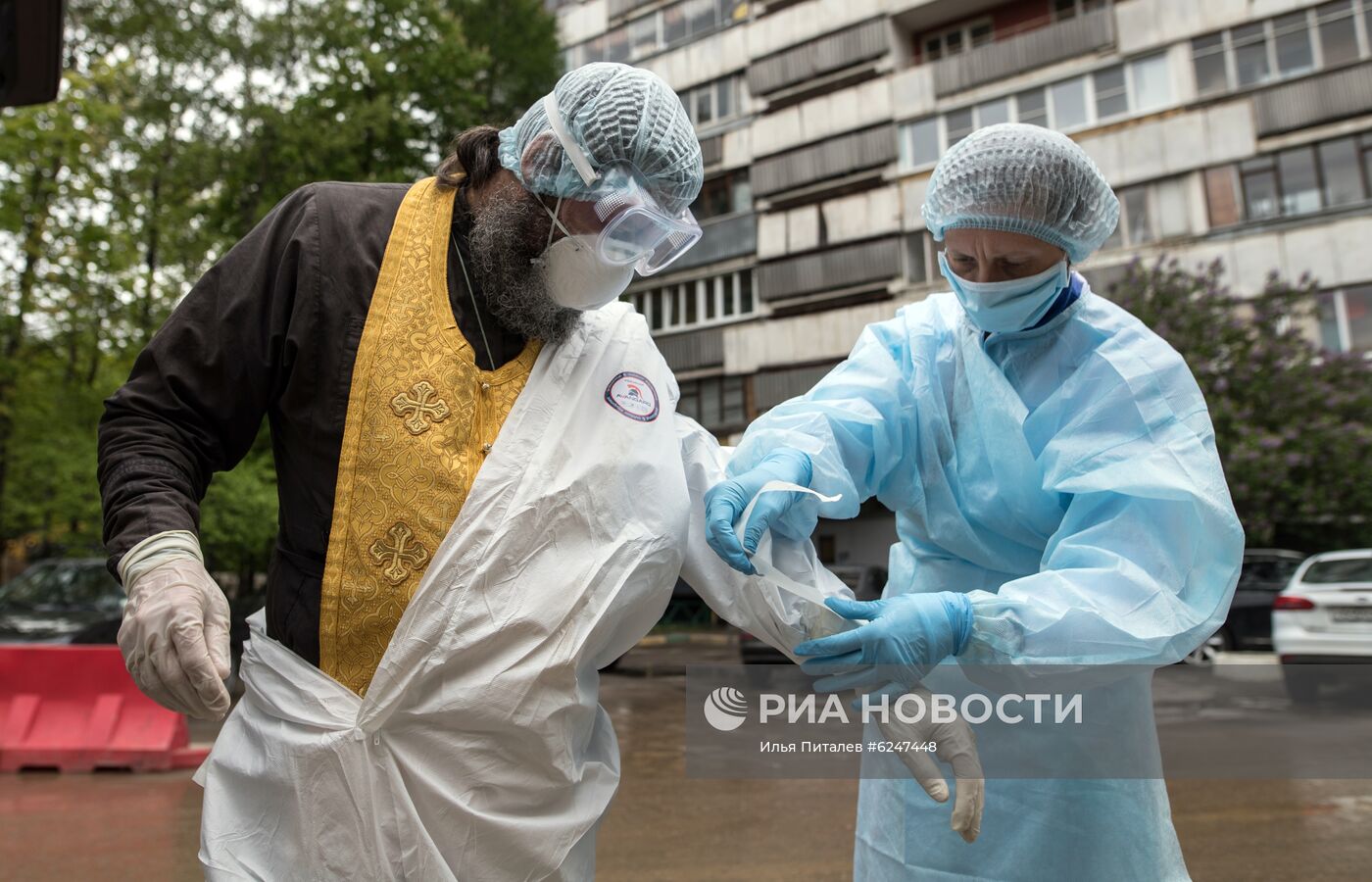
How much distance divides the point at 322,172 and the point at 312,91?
58.8 inches

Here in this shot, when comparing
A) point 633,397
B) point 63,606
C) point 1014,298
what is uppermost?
point 1014,298

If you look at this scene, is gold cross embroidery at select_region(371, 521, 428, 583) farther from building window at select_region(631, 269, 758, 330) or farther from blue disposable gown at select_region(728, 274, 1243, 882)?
building window at select_region(631, 269, 758, 330)

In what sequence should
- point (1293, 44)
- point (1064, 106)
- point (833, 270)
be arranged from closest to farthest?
point (1293, 44)
point (1064, 106)
point (833, 270)

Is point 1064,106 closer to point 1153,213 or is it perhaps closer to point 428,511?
point 1153,213

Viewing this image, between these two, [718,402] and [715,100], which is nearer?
[718,402]

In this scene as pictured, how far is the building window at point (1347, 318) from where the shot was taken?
55.1 ft

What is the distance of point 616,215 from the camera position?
1.75 metres

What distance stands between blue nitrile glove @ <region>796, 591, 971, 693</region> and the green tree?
13706mm

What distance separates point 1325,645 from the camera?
9281 millimetres

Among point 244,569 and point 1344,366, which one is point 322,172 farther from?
point 1344,366

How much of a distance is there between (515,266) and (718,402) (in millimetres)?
22576

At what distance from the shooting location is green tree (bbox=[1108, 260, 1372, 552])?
13766mm

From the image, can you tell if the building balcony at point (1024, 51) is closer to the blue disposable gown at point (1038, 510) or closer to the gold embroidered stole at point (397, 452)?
the blue disposable gown at point (1038, 510)

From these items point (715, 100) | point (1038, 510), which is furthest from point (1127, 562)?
point (715, 100)
